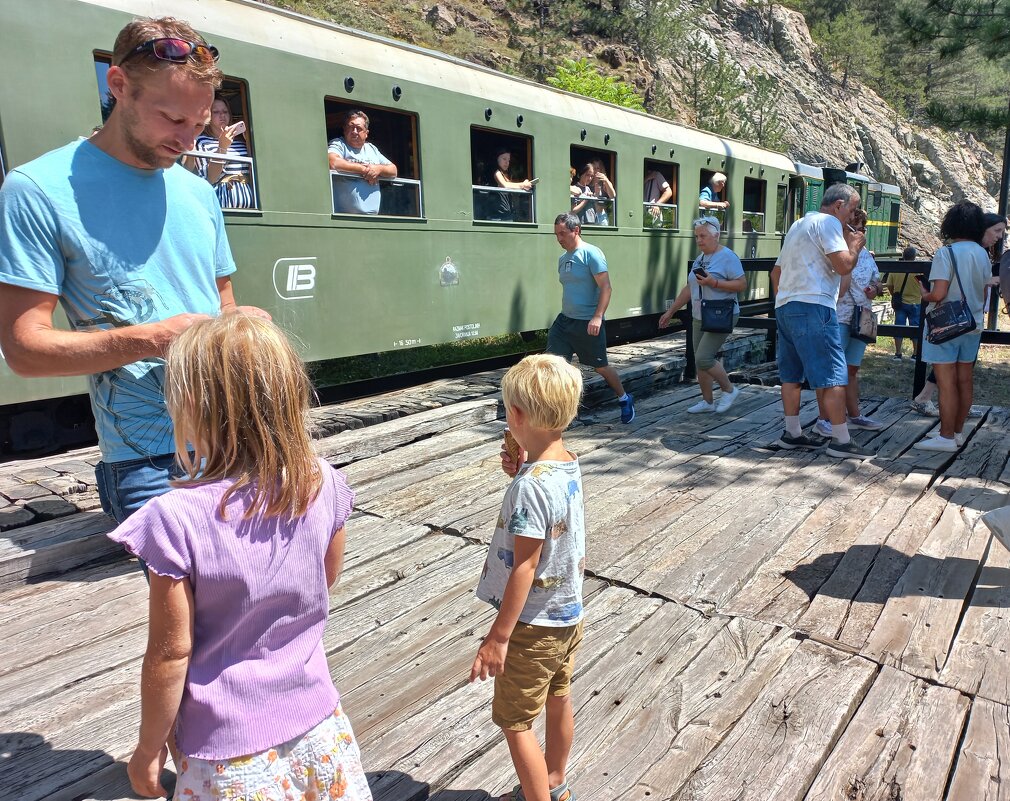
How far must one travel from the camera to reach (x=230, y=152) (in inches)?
228

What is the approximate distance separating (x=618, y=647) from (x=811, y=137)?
37.9 meters

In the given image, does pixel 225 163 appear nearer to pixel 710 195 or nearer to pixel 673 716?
pixel 673 716

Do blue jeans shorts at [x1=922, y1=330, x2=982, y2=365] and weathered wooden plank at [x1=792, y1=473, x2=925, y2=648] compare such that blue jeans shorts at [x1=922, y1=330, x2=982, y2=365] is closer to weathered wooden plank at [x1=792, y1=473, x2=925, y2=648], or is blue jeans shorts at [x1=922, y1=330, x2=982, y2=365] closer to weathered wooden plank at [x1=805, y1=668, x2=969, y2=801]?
weathered wooden plank at [x1=792, y1=473, x2=925, y2=648]

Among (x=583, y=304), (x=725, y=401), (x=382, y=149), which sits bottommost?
(x=725, y=401)

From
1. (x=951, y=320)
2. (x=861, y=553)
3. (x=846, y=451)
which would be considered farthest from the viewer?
(x=846, y=451)

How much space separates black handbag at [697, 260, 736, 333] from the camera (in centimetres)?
665

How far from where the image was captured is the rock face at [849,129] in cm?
3606

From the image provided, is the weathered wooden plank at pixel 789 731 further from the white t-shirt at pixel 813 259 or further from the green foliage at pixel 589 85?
the green foliage at pixel 589 85

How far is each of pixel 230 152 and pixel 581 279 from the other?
2951 millimetres

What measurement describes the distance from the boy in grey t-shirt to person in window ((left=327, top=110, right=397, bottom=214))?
516 centimetres

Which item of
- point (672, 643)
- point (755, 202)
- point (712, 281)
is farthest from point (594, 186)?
point (672, 643)

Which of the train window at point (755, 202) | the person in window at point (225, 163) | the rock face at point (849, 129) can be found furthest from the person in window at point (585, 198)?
the rock face at point (849, 129)

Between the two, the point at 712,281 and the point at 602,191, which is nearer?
the point at 712,281

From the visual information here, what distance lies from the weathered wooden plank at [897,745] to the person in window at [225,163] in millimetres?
5137
